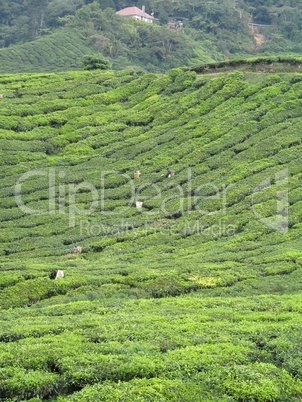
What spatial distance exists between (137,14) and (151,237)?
9632 cm

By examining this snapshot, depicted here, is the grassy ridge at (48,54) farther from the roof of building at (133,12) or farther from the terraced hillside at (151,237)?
the terraced hillside at (151,237)

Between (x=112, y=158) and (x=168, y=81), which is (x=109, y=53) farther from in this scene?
(x=112, y=158)

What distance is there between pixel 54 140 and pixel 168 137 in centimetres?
941

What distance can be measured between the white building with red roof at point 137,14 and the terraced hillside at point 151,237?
65670 mm

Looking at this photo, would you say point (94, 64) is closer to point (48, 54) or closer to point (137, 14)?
point (48, 54)

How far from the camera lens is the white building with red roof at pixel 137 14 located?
114 m

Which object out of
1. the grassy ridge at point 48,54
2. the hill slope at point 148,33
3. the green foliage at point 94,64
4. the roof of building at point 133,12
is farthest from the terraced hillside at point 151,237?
the roof of building at point 133,12

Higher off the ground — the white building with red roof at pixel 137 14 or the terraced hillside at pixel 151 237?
the white building with red roof at pixel 137 14

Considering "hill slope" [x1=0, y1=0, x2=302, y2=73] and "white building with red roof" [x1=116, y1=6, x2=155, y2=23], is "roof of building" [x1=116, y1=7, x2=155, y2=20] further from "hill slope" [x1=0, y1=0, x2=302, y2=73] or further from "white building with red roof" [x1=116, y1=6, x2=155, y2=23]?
"hill slope" [x1=0, y1=0, x2=302, y2=73]

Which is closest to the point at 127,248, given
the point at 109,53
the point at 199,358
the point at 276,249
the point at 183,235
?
the point at 183,235

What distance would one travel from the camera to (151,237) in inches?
1129

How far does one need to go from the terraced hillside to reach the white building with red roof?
6567 cm

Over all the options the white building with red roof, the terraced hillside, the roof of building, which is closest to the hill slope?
the white building with red roof

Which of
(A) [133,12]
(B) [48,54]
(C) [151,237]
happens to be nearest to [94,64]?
(B) [48,54]
